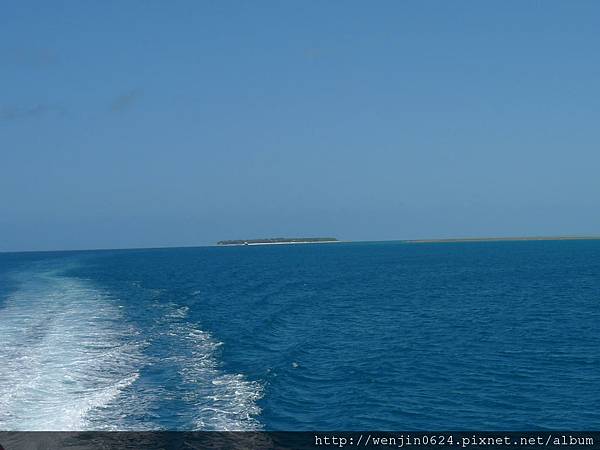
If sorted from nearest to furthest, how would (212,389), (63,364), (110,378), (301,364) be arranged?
(212,389) < (110,378) < (63,364) < (301,364)

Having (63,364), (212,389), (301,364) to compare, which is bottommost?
(301,364)

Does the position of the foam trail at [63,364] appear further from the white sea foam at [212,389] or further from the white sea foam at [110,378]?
the white sea foam at [212,389]

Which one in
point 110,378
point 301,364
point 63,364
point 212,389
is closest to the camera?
point 212,389

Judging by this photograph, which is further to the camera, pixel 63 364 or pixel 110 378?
pixel 63 364

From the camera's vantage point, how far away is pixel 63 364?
108 feet

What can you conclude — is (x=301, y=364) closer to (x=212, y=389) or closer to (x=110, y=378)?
(x=212, y=389)

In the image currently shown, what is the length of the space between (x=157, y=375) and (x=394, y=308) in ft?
108

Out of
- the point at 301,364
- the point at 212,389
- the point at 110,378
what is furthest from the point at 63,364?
the point at 301,364

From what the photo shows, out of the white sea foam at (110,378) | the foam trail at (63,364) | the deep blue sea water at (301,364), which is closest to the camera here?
Answer: the white sea foam at (110,378)

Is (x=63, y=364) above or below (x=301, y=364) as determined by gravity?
above

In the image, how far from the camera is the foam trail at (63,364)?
23969 mm

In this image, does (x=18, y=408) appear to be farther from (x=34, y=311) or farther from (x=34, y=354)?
(x=34, y=311)

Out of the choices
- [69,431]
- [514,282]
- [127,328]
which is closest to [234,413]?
[69,431]

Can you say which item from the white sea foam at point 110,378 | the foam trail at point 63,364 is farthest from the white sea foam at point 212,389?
the foam trail at point 63,364
